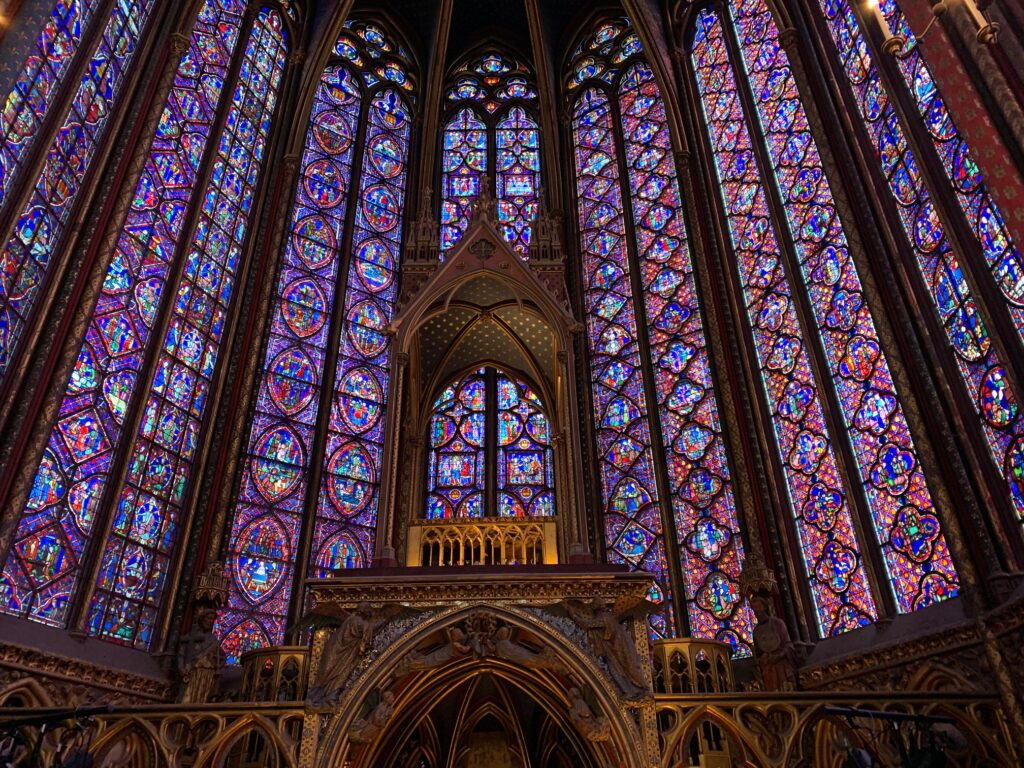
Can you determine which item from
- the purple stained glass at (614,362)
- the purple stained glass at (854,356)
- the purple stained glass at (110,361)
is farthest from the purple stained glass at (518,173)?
the purple stained glass at (110,361)

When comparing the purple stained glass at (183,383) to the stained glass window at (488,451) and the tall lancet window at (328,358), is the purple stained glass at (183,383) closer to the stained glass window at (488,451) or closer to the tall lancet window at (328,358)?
the tall lancet window at (328,358)

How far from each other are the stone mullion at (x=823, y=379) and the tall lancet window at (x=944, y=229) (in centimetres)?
161

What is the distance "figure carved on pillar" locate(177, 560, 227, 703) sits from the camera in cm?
848

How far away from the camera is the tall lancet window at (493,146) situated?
47.6 feet

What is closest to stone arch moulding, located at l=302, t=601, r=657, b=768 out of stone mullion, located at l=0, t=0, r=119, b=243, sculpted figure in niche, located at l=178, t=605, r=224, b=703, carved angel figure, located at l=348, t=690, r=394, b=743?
carved angel figure, located at l=348, t=690, r=394, b=743

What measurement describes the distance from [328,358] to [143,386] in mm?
3195

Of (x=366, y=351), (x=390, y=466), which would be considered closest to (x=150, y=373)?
(x=390, y=466)

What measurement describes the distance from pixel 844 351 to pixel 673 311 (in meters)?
3.54

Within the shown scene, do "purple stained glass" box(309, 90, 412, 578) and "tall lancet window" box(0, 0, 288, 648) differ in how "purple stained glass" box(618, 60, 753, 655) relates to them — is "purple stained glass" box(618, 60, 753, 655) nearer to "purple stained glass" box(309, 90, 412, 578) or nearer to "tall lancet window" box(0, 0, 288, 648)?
"purple stained glass" box(309, 90, 412, 578)

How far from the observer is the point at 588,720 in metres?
6.32

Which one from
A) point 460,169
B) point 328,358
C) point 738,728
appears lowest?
point 738,728

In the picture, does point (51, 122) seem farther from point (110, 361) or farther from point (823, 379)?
point (823, 379)

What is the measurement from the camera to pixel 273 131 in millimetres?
13398

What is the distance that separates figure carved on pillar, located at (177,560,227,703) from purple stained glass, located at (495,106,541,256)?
297 inches
